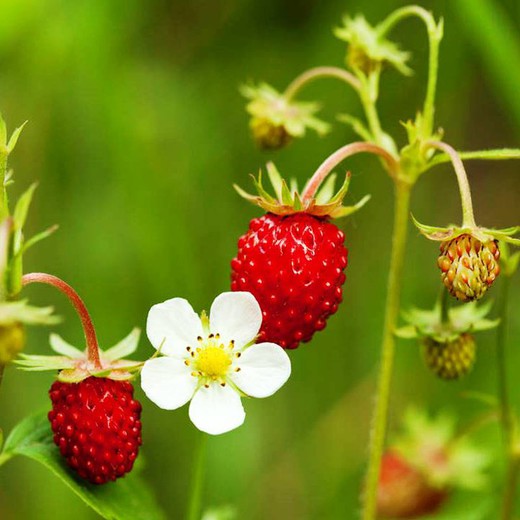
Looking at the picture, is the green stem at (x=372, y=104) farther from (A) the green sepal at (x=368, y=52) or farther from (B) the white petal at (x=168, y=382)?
(B) the white petal at (x=168, y=382)

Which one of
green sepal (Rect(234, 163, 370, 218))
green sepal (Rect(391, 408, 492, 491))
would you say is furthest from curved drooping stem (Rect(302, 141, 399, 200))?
green sepal (Rect(391, 408, 492, 491))

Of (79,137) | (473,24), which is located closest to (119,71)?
(79,137)

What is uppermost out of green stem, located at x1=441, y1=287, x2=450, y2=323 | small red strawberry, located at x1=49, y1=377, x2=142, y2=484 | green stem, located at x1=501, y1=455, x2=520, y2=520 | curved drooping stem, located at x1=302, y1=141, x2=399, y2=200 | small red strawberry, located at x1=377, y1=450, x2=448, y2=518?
curved drooping stem, located at x1=302, y1=141, x2=399, y2=200

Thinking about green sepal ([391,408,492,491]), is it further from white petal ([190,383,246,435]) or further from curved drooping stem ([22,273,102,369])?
curved drooping stem ([22,273,102,369])

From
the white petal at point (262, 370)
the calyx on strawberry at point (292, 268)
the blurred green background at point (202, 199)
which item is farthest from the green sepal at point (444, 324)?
the blurred green background at point (202, 199)

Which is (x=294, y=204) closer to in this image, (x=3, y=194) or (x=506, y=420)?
(x=3, y=194)

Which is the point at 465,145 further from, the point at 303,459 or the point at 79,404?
the point at 79,404
